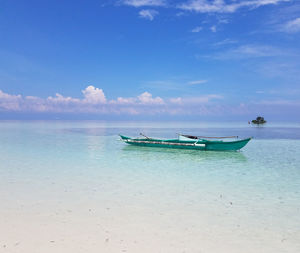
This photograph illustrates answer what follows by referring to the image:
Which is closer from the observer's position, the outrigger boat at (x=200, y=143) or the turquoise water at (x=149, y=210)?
the turquoise water at (x=149, y=210)

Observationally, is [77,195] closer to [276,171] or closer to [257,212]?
[257,212]

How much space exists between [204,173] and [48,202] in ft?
30.1

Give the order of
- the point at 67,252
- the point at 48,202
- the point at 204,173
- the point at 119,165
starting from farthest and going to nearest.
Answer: the point at 119,165 < the point at 204,173 < the point at 48,202 < the point at 67,252

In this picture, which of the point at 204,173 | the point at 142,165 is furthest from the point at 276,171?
the point at 142,165

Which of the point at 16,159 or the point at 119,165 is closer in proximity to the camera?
the point at 119,165

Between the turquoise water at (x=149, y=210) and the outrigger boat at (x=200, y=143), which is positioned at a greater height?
the outrigger boat at (x=200, y=143)

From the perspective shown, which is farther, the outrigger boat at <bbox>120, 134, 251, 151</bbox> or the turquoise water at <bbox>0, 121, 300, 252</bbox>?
the outrigger boat at <bbox>120, 134, 251, 151</bbox>

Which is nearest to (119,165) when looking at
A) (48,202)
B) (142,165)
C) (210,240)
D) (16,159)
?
(142,165)

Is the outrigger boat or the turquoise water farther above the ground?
the outrigger boat

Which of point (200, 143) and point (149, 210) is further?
point (200, 143)

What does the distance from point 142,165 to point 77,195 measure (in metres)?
8.22

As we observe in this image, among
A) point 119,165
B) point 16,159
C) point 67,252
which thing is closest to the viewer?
point 67,252

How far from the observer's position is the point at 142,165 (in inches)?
736

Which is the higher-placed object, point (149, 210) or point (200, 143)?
point (200, 143)
